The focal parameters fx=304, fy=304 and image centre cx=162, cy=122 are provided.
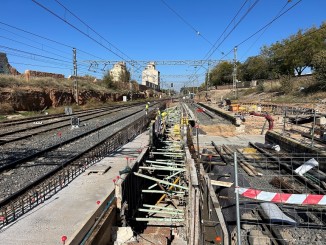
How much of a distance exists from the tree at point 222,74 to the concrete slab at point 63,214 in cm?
9698

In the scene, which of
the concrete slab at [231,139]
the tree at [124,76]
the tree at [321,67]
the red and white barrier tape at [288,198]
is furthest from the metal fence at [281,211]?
the tree at [124,76]

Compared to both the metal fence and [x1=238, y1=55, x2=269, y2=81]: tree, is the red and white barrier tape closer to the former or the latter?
the metal fence

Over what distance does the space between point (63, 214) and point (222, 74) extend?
105 m

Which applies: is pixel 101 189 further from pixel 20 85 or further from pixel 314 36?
pixel 314 36

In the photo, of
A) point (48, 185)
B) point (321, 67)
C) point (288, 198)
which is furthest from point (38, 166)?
point (321, 67)

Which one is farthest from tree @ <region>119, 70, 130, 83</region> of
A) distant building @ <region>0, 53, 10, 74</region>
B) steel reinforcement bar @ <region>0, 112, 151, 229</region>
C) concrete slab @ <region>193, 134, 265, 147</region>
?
steel reinforcement bar @ <region>0, 112, 151, 229</region>

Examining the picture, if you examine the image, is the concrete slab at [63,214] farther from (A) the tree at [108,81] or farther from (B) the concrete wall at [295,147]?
(A) the tree at [108,81]

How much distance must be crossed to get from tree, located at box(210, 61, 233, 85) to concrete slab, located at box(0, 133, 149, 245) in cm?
9698

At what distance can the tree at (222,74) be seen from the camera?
346ft

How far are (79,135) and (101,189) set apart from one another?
9.93 m

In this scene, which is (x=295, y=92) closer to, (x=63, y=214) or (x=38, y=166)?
(x=38, y=166)

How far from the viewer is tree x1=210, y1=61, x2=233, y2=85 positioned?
105 m

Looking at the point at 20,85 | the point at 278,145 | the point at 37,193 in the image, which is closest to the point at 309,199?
the point at 37,193

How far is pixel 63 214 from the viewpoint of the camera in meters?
6.62
